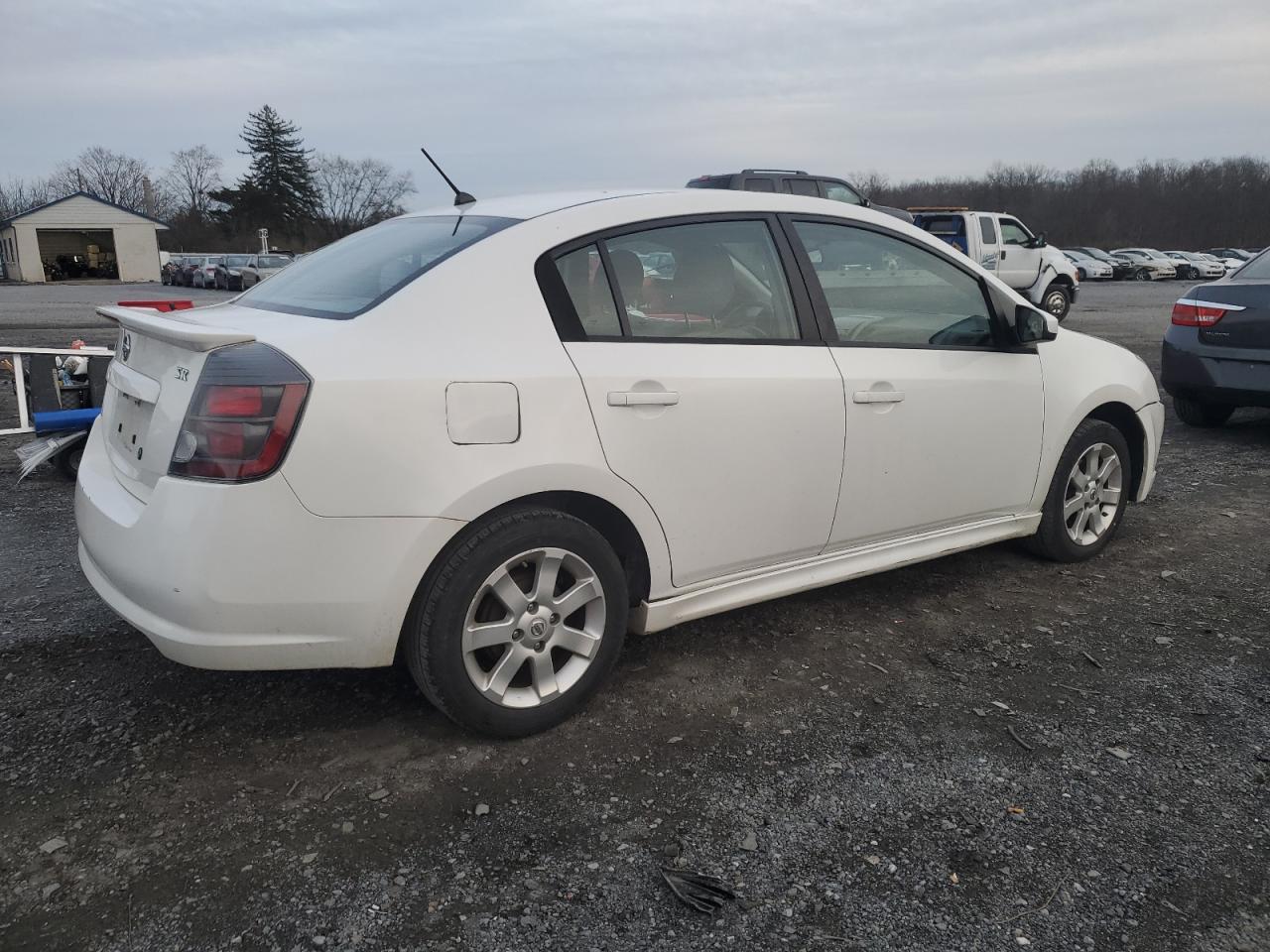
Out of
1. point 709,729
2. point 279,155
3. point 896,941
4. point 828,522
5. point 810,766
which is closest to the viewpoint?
point 896,941

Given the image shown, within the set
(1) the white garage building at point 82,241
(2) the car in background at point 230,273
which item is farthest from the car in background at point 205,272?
(1) the white garage building at point 82,241

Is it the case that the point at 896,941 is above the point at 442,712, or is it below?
below

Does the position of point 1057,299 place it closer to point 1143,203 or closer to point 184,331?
point 184,331

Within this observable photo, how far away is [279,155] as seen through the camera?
72562mm

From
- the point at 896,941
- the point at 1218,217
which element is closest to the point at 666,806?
the point at 896,941

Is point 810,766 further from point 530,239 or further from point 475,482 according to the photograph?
point 530,239

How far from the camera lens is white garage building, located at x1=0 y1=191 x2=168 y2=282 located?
58.6 metres

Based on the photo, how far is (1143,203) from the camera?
287ft

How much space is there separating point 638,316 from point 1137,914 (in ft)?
6.79

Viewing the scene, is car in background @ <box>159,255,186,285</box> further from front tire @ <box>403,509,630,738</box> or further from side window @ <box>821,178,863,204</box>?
front tire @ <box>403,509,630,738</box>

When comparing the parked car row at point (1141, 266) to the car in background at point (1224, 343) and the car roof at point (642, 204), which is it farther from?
A: the car roof at point (642, 204)

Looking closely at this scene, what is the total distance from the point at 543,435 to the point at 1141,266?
52.5 meters

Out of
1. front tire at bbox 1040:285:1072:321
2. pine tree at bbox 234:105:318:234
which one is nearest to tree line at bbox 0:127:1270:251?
pine tree at bbox 234:105:318:234

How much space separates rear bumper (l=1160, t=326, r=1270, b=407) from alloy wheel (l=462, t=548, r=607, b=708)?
6.09m
